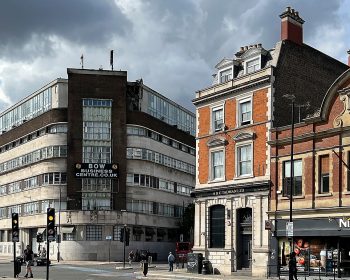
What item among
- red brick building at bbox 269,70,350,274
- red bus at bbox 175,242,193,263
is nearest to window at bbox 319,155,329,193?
red brick building at bbox 269,70,350,274

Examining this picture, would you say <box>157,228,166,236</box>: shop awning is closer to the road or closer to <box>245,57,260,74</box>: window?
the road

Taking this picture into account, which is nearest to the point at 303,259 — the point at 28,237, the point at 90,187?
the point at 90,187

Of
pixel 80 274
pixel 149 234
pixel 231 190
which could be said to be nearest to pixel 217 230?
pixel 231 190

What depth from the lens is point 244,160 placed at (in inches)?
1702

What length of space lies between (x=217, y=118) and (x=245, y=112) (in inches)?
127

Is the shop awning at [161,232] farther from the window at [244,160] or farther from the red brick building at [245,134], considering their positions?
the window at [244,160]

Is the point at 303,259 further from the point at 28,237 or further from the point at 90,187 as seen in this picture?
the point at 28,237

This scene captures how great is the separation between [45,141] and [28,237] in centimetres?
1443

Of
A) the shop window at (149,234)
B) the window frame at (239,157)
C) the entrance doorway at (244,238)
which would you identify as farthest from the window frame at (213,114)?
the shop window at (149,234)

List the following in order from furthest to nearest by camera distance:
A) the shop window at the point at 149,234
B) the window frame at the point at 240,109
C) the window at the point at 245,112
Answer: the shop window at the point at 149,234 → the window at the point at 245,112 → the window frame at the point at 240,109

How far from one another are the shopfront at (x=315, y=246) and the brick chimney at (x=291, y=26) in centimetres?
1409

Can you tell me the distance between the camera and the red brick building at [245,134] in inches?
1636

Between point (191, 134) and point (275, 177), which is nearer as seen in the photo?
point (275, 177)

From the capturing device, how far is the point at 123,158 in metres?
79.4
